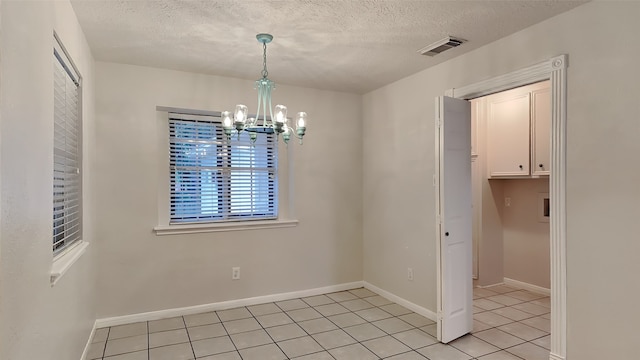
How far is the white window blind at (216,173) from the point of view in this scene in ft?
12.6

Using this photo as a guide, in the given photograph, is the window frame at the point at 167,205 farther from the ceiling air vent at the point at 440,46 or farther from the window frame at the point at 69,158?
the ceiling air vent at the point at 440,46

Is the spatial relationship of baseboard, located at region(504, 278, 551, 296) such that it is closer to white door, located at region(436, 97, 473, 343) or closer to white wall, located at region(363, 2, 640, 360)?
white door, located at region(436, 97, 473, 343)

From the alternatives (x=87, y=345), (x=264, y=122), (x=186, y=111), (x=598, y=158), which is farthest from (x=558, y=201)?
(x=87, y=345)

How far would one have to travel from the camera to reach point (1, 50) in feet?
3.90

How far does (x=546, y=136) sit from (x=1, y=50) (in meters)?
4.42

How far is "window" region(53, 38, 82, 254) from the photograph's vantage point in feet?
7.04

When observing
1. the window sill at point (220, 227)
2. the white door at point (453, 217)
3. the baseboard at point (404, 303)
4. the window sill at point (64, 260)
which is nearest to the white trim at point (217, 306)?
the baseboard at point (404, 303)

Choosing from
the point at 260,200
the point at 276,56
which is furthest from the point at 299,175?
the point at 276,56

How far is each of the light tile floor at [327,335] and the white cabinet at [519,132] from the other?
153 cm

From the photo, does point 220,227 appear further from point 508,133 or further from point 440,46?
point 508,133

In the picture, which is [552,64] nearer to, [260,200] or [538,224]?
[538,224]

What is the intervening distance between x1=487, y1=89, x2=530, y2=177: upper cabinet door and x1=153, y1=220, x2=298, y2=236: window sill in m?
2.56

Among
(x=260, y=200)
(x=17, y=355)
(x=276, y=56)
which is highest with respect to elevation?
(x=276, y=56)

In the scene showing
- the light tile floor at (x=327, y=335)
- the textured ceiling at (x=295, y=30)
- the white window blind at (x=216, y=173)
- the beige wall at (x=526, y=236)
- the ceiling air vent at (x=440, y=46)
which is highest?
the textured ceiling at (x=295, y=30)
